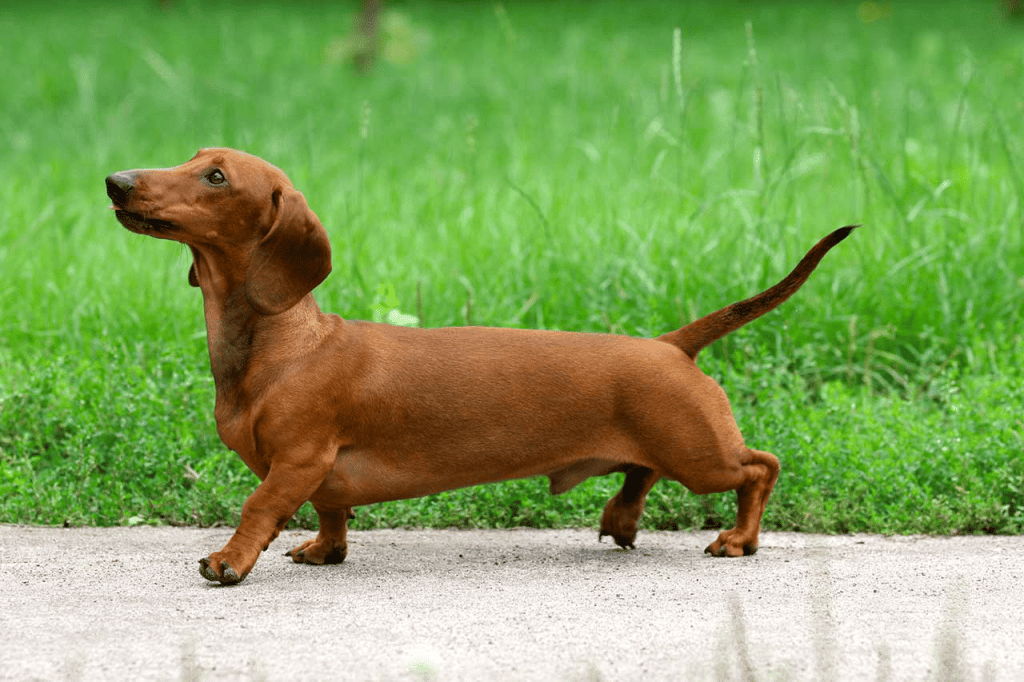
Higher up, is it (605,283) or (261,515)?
(605,283)

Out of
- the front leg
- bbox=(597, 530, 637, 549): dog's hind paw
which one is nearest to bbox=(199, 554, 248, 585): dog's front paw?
the front leg

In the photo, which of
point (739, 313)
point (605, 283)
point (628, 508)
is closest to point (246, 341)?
point (628, 508)

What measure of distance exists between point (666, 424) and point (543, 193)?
383 centimetres

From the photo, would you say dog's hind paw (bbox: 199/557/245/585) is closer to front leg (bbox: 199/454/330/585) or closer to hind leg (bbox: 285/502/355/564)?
front leg (bbox: 199/454/330/585)

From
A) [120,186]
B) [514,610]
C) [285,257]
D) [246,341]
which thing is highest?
[120,186]

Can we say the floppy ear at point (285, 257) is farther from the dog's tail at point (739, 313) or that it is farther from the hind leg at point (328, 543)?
the dog's tail at point (739, 313)

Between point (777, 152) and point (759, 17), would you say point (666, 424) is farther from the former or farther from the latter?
point (759, 17)

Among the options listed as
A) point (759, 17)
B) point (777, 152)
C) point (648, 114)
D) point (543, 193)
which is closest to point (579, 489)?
point (543, 193)

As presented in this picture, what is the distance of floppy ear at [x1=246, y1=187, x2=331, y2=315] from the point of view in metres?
3.05

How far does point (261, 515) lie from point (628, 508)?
3.57ft

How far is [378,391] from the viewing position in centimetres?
320

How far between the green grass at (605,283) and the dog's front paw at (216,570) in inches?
36.2

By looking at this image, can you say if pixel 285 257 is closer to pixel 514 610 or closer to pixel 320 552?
pixel 320 552

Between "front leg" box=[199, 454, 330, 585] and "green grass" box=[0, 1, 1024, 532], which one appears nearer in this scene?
"front leg" box=[199, 454, 330, 585]
